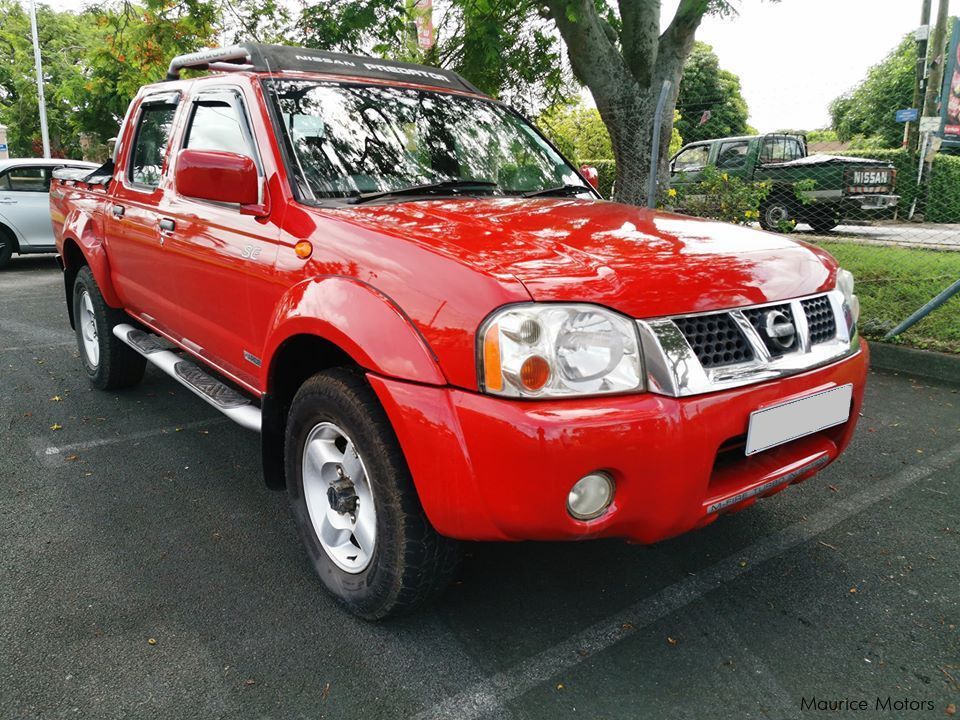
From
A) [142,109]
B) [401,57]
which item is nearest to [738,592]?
[142,109]

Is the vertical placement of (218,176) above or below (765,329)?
above

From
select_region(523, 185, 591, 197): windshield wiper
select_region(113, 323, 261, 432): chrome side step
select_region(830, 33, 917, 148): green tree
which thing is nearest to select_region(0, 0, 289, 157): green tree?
select_region(113, 323, 261, 432): chrome side step

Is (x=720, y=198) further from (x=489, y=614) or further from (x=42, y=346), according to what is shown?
(x=42, y=346)

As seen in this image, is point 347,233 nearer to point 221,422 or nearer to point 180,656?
point 180,656

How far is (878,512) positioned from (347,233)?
2.54m

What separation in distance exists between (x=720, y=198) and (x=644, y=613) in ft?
18.2

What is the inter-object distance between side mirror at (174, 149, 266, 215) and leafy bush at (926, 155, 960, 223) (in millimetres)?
10470

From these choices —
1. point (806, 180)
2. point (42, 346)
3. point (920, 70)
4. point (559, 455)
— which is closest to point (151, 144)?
point (42, 346)

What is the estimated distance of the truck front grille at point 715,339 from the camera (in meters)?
2.09

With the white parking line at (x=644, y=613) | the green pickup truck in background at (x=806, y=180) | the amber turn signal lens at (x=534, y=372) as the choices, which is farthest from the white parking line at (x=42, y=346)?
the green pickup truck in background at (x=806, y=180)

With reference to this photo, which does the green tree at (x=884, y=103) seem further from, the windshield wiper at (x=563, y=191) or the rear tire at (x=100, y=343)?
the rear tire at (x=100, y=343)

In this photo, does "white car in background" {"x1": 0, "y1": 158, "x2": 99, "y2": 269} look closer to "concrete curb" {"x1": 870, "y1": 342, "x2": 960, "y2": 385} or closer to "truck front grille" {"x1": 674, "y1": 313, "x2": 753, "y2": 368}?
"concrete curb" {"x1": 870, "y1": 342, "x2": 960, "y2": 385}

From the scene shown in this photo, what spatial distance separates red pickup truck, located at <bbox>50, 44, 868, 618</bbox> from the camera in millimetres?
1951

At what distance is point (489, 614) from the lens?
2.51 metres
